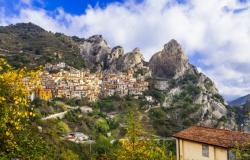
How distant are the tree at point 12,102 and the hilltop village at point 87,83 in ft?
435

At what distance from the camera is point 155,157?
24969 mm

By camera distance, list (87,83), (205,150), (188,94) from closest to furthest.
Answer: (205,150) → (188,94) → (87,83)

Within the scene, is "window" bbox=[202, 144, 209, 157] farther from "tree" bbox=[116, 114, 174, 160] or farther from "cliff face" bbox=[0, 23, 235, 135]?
"cliff face" bbox=[0, 23, 235, 135]

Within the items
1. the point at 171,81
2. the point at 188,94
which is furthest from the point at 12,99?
the point at 171,81

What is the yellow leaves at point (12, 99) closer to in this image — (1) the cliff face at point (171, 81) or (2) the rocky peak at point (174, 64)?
(1) the cliff face at point (171, 81)

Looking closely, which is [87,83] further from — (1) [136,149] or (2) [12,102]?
(2) [12,102]

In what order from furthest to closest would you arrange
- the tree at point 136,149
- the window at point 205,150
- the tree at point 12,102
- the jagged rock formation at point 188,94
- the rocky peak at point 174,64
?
the rocky peak at point 174,64
the jagged rock formation at point 188,94
the window at point 205,150
the tree at point 136,149
the tree at point 12,102

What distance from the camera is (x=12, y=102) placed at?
13.7m

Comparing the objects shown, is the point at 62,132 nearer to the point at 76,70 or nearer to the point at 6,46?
the point at 76,70

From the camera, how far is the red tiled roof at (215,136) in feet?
107

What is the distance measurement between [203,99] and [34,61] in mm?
70342

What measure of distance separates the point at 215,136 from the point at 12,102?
24.2 meters

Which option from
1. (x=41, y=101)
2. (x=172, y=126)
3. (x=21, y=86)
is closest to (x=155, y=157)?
(x=21, y=86)

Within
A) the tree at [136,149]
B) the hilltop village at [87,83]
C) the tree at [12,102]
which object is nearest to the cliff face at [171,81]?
the hilltop village at [87,83]
